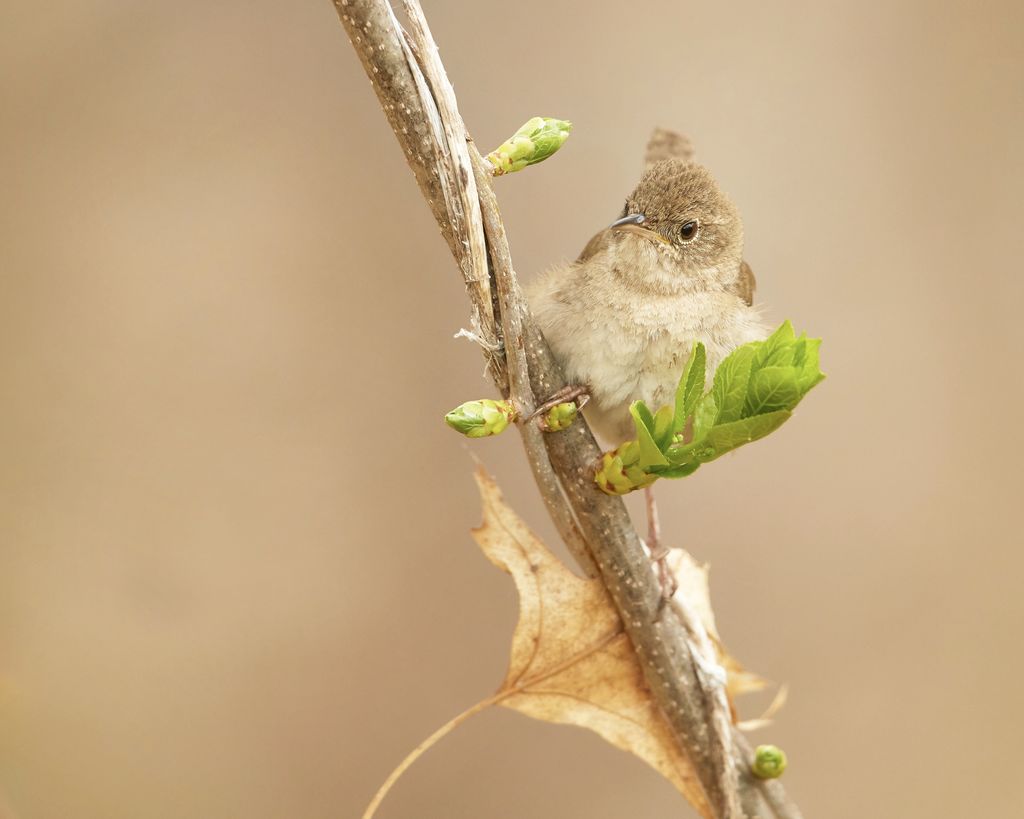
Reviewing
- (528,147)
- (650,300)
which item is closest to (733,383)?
(528,147)

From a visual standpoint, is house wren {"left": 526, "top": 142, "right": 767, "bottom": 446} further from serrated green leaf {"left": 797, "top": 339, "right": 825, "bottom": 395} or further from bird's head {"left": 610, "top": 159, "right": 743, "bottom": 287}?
serrated green leaf {"left": 797, "top": 339, "right": 825, "bottom": 395}

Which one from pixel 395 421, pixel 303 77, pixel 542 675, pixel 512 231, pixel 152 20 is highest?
pixel 152 20

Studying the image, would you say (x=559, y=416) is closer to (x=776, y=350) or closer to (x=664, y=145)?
(x=776, y=350)

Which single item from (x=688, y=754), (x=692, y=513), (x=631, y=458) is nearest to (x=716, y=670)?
(x=688, y=754)

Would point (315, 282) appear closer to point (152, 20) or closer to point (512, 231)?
point (512, 231)

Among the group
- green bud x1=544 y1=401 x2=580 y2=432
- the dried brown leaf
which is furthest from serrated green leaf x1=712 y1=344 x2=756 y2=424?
the dried brown leaf

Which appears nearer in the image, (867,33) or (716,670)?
(716,670)

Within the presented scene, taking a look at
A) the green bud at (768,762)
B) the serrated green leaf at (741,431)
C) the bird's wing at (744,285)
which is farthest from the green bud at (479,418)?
the bird's wing at (744,285)
